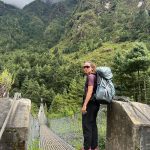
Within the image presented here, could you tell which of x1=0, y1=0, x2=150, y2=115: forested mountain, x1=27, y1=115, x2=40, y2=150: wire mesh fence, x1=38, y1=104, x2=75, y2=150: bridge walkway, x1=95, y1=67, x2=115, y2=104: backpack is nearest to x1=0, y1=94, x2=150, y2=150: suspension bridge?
x1=95, y1=67, x2=115, y2=104: backpack

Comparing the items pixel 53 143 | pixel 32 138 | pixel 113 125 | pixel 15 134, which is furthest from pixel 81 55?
pixel 15 134

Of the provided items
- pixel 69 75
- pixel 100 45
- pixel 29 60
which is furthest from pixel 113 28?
pixel 69 75

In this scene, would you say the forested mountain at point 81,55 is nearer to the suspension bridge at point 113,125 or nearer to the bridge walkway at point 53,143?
the bridge walkway at point 53,143

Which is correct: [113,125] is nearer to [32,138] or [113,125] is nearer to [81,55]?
[32,138]

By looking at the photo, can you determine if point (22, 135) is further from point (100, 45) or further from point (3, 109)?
point (100, 45)

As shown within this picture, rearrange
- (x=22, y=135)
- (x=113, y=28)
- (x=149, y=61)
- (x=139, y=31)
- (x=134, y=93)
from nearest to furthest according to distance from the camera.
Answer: (x=22, y=135)
(x=149, y=61)
(x=134, y=93)
(x=139, y=31)
(x=113, y=28)

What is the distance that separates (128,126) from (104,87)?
2.53ft

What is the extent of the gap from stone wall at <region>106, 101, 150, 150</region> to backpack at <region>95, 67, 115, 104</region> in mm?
191

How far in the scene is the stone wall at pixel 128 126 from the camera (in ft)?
20.8

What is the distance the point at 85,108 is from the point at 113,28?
483ft

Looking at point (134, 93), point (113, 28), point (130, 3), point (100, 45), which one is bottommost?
point (134, 93)

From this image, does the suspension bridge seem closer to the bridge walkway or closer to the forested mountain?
the bridge walkway

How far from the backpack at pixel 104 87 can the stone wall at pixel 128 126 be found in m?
0.19

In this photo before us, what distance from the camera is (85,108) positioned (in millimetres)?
7184
